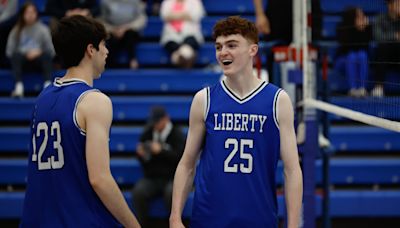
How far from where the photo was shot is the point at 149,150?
923 centimetres

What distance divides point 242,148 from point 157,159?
527cm

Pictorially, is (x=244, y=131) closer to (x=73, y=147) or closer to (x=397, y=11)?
(x=73, y=147)

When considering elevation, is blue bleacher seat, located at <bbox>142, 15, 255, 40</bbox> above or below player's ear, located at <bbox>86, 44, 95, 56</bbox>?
below

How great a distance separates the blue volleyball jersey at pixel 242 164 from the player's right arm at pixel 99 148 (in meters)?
0.57

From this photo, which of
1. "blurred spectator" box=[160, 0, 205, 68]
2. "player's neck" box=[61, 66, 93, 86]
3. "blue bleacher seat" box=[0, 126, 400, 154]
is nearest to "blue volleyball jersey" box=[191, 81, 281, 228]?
"player's neck" box=[61, 66, 93, 86]

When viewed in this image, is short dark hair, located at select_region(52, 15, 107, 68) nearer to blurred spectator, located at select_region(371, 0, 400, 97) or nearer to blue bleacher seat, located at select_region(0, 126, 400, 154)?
blurred spectator, located at select_region(371, 0, 400, 97)

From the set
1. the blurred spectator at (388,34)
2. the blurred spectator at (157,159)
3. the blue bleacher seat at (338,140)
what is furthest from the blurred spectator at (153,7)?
the blurred spectator at (388,34)

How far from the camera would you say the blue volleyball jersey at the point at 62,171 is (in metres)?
3.72

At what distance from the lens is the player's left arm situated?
3.96m

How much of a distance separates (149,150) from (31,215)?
540 centimetres

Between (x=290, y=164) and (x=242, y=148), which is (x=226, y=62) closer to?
(x=242, y=148)

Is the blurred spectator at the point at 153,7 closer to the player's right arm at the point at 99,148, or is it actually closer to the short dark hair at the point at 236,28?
the short dark hair at the point at 236,28

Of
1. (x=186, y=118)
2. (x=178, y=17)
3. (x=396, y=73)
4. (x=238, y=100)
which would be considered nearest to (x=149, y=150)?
(x=186, y=118)

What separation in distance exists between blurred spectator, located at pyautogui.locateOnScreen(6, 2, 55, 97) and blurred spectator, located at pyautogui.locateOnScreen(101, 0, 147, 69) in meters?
1.02
